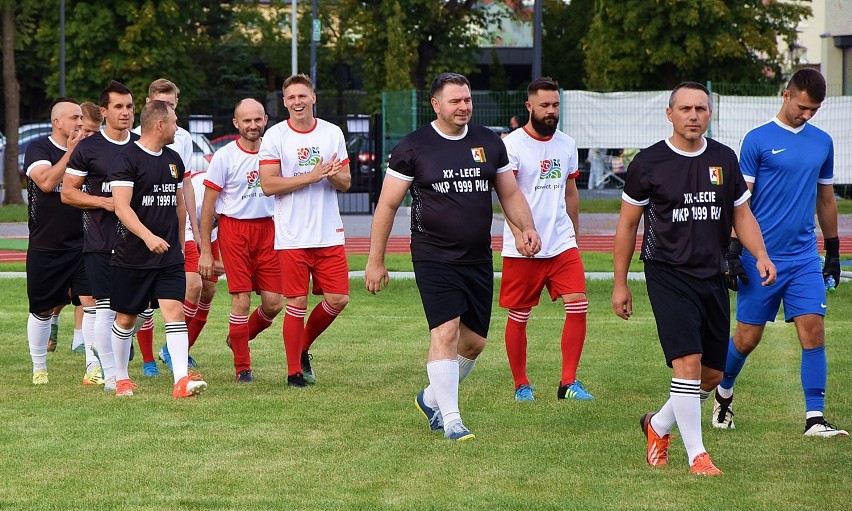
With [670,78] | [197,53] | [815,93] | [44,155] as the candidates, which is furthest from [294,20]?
[815,93]

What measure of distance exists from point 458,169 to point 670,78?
3359 cm

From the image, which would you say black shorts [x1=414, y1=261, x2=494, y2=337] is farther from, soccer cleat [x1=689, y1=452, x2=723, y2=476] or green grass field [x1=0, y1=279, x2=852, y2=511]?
soccer cleat [x1=689, y1=452, x2=723, y2=476]

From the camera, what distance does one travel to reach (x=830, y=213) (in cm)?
822

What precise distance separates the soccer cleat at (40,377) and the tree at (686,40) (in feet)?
99.6

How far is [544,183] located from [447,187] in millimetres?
1700

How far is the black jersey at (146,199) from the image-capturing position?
898cm

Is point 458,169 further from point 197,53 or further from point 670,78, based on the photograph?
point 197,53

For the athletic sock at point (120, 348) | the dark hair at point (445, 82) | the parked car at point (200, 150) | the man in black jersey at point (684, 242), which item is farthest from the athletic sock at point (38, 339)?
the parked car at point (200, 150)

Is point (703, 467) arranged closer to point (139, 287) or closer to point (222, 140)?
point (139, 287)

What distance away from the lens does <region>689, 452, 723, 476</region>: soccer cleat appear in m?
6.65

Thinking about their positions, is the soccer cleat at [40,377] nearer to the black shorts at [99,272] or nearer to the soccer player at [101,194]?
the soccer player at [101,194]

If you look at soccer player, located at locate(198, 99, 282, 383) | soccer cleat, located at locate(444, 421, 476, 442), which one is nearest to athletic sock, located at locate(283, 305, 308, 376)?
soccer player, located at locate(198, 99, 282, 383)

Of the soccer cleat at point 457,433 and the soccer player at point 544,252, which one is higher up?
the soccer player at point 544,252

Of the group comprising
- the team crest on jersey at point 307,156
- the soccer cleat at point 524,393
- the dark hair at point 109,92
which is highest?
the dark hair at point 109,92
